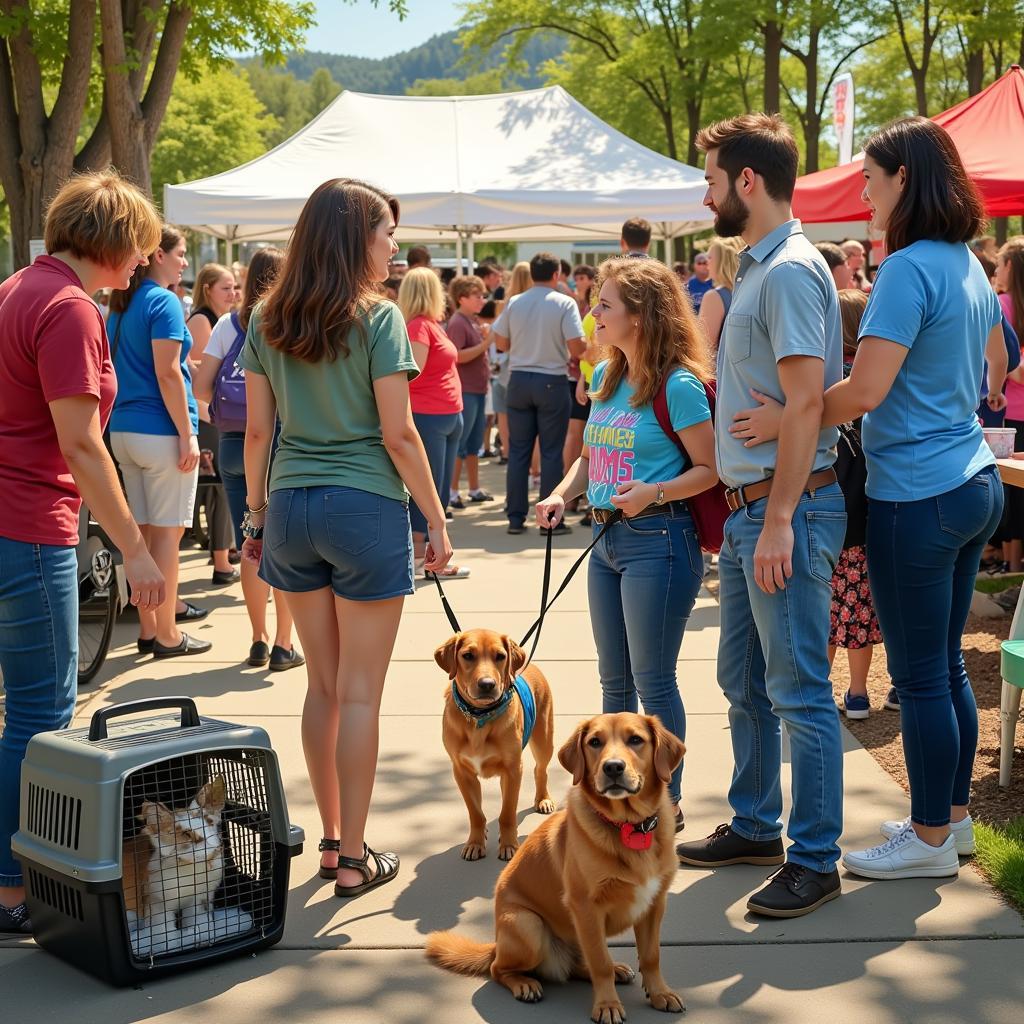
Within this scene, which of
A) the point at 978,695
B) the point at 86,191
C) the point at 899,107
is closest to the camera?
the point at 86,191

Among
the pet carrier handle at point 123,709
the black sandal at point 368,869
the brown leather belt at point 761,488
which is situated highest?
the brown leather belt at point 761,488

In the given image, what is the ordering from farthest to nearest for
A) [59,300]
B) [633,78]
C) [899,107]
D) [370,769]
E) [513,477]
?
1. [899,107]
2. [633,78]
3. [513,477]
4. [370,769]
5. [59,300]

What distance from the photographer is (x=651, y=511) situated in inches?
162

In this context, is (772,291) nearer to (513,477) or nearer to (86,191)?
(86,191)

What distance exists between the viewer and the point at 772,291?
355 centimetres

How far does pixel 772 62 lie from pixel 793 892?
86.8 feet

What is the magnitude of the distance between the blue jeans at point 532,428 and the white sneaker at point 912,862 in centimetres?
694

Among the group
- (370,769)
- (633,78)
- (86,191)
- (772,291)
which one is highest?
(633,78)

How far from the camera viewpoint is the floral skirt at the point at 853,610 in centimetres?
563

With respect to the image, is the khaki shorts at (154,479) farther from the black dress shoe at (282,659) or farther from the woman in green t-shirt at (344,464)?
the woman in green t-shirt at (344,464)

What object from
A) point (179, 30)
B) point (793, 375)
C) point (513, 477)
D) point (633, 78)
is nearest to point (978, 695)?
point (793, 375)

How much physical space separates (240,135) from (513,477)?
43963 millimetres

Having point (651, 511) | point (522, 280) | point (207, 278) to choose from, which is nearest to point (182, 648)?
point (207, 278)

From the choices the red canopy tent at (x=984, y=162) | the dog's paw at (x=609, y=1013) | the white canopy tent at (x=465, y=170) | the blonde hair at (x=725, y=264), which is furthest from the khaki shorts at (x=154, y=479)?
the white canopy tent at (x=465, y=170)
